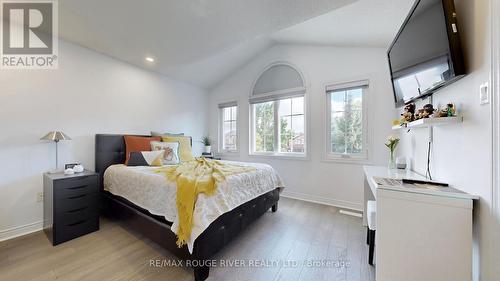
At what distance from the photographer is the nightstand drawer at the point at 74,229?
194cm

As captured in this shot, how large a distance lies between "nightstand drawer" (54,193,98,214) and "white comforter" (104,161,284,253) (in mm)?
241

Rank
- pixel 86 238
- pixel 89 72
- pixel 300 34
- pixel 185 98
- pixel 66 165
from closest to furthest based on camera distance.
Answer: pixel 86 238 → pixel 66 165 → pixel 89 72 → pixel 300 34 → pixel 185 98

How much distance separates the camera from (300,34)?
301 cm

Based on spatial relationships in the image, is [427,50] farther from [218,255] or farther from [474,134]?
[218,255]

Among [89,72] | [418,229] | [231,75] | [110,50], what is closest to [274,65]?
[231,75]

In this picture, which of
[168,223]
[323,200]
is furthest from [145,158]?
[323,200]

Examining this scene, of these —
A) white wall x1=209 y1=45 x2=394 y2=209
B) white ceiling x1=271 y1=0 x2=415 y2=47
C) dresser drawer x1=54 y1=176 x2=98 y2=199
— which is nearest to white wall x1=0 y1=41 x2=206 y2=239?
dresser drawer x1=54 y1=176 x2=98 y2=199

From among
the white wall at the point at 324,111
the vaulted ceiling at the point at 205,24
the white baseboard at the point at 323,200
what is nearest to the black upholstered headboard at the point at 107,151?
the vaulted ceiling at the point at 205,24

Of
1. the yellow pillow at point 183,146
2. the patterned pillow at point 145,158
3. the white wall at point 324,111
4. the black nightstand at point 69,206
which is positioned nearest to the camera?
the black nightstand at point 69,206

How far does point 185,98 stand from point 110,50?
62.9 inches

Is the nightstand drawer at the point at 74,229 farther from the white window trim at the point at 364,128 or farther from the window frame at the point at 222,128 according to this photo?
the white window trim at the point at 364,128

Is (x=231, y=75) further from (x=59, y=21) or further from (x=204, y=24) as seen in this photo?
(x=59, y=21)

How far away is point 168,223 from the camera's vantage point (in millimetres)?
1671

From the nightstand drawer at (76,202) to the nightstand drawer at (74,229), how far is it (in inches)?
6.2
